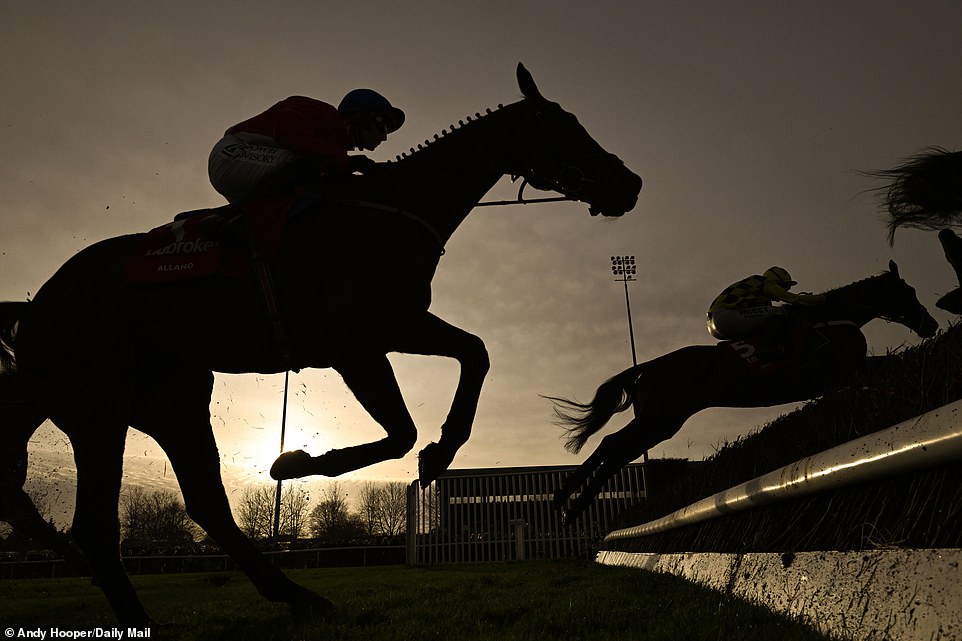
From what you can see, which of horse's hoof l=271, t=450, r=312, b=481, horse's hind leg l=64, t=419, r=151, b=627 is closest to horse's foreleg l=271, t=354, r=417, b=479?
horse's hoof l=271, t=450, r=312, b=481

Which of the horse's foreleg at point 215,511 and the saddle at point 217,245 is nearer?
the saddle at point 217,245

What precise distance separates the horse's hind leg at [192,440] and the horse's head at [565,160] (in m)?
2.35

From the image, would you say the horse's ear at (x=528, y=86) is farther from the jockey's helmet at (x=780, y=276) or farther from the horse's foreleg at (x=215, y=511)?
the jockey's helmet at (x=780, y=276)

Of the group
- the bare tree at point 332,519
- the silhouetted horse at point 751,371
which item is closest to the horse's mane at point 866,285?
the silhouetted horse at point 751,371

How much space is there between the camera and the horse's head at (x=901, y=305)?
6.44 meters

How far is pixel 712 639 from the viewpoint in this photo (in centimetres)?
203

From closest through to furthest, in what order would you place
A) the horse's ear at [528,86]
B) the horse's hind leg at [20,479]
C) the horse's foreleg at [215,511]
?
the horse's foreleg at [215,511], the horse's ear at [528,86], the horse's hind leg at [20,479]

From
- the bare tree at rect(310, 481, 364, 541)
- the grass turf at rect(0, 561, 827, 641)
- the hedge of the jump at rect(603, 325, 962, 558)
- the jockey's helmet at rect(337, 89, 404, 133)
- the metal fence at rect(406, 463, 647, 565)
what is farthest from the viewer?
the bare tree at rect(310, 481, 364, 541)

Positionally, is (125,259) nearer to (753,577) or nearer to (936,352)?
(753,577)

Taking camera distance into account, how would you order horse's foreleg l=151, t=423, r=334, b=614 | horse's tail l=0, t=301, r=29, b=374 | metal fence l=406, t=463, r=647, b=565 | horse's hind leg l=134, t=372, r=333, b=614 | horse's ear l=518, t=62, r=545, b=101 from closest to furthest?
horse's foreleg l=151, t=423, r=334, b=614 → horse's hind leg l=134, t=372, r=333, b=614 → horse's ear l=518, t=62, r=545, b=101 → horse's tail l=0, t=301, r=29, b=374 → metal fence l=406, t=463, r=647, b=565

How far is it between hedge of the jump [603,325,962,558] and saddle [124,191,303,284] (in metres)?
2.74

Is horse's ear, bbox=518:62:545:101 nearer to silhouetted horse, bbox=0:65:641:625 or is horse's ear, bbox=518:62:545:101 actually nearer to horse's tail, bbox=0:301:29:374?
silhouetted horse, bbox=0:65:641:625

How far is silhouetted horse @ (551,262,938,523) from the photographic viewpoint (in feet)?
19.9

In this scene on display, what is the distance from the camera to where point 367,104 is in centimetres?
379
